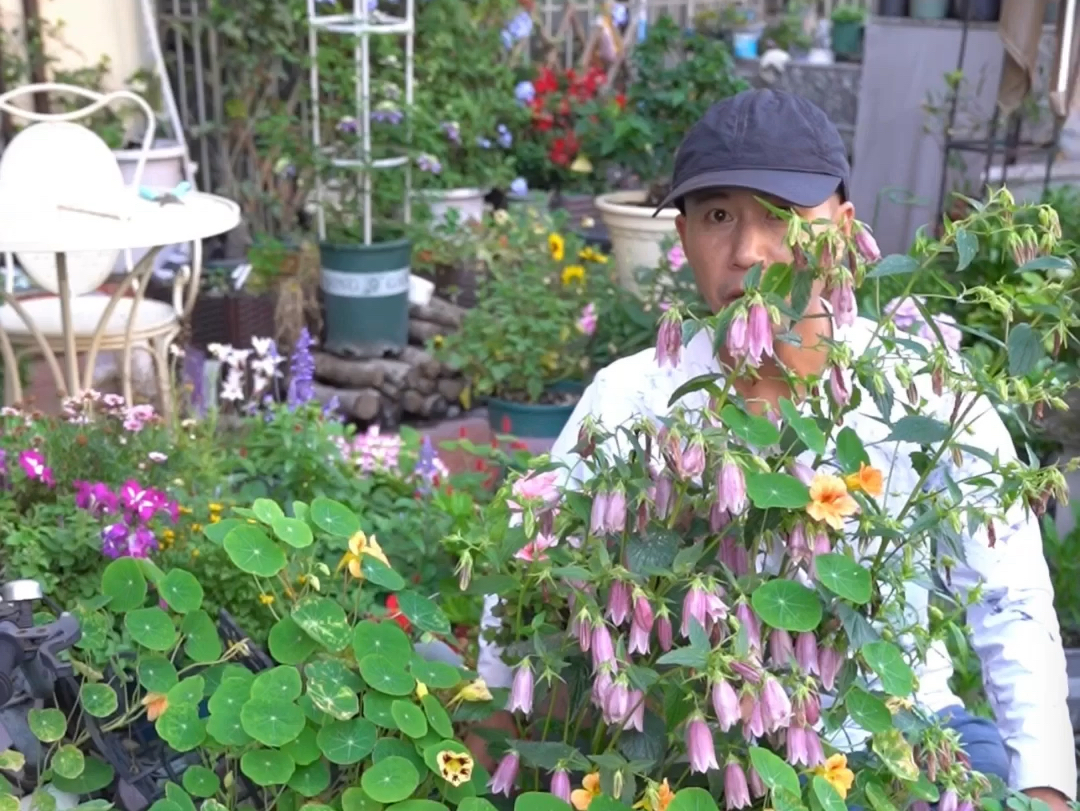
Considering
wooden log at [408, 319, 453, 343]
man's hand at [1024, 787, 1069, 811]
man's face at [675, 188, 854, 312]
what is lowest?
wooden log at [408, 319, 453, 343]

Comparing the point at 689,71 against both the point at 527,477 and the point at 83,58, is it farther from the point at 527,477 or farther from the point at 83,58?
the point at 527,477

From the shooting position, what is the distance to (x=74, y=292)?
11.8 feet

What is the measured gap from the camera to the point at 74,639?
3.94 ft

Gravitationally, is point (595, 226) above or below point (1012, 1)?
below

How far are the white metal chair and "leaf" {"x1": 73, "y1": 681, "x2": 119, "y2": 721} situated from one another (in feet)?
5.33

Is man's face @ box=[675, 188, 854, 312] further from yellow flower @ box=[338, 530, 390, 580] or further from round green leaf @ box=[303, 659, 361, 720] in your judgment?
round green leaf @ box=[303, 659, 361, 720]

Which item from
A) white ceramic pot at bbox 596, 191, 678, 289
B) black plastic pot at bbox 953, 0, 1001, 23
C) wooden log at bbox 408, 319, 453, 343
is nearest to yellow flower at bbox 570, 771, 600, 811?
white ceramic pot at bbox 596, 191, 678, 289

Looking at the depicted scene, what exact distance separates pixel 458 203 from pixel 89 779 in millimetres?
4029

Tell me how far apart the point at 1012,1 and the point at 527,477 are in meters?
3.70

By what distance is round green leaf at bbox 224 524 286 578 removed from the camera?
1.27m


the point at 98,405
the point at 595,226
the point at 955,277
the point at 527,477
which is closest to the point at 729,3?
the point at 595,226

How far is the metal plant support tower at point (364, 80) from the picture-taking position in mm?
4477

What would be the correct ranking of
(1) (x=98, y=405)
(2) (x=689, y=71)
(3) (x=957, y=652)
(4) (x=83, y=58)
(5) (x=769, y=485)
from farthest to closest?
(2) (x=689, y=71) < (4) (x=83, y=58) < (1) (x=98, y=405) < (3) (x=957, y=652) < (5) (x=769, y=485)

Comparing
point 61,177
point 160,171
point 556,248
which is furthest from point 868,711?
point 160,171
